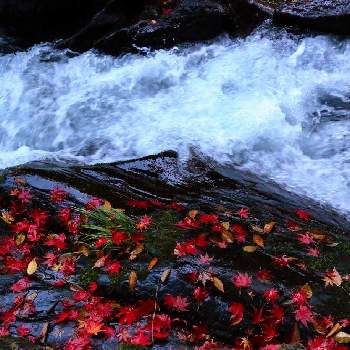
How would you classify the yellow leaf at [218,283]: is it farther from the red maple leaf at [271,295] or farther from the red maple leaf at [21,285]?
the red maple leaf at [21,285]

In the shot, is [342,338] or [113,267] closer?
[342,338]

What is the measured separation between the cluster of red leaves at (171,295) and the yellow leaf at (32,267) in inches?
0.4

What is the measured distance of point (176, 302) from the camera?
441 cm

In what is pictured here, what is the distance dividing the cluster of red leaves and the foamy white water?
2246 millimetres

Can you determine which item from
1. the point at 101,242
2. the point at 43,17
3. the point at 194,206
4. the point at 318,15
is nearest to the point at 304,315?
the point at 194,206

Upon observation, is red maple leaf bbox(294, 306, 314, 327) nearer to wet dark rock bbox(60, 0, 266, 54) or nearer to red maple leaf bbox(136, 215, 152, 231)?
red maple leaf bbox(136, 215, 152, 231)

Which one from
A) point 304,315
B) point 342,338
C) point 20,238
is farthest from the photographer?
point 20,238

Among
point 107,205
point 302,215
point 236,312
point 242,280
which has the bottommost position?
point 302,215

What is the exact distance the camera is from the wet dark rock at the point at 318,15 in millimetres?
10047

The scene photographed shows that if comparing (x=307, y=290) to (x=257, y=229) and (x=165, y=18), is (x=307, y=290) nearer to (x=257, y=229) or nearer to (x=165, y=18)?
(x=257, y=229)

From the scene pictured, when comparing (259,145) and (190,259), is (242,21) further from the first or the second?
(190,259)

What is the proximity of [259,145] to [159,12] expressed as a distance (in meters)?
5.31

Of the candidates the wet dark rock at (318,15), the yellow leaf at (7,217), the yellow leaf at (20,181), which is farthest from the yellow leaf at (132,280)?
the wet dark rock at (318,15)

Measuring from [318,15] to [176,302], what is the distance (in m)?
8.29
